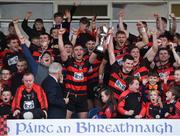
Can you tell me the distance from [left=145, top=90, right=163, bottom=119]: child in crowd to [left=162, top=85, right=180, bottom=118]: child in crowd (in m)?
0.09

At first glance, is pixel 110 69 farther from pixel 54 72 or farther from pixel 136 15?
pixel 136 15

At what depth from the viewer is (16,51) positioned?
12.6 m

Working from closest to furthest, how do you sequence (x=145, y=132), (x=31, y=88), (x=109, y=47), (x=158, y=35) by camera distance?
(x=145, y=132) → (x=31, y=88) → (x=109, y=47) → (x=158, y=35)

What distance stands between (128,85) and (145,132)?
113 centimetres

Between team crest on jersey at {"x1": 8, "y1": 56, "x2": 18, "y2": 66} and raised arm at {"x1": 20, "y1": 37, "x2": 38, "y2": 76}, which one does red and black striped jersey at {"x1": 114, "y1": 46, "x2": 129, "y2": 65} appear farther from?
team crest on jersey at {"x1": 8, "y1": 56, "x2": 18, "y2": 66}

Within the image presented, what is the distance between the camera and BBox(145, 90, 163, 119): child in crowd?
35.5 feet

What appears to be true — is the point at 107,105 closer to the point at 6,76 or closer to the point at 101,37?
the point at 101,37

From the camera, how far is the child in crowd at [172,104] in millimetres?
10758

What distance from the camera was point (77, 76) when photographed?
38.9 ft

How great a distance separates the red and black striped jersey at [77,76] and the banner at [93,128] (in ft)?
5.31

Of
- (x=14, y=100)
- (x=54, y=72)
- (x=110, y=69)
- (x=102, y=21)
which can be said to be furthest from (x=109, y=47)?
(x=102, y=21)

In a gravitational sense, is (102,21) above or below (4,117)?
above

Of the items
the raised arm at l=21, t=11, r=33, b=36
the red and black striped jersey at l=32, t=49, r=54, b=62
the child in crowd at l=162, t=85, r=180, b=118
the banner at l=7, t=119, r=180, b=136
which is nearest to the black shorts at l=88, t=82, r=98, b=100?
the red and black striped jersey at l=32, t=49, r=54, b=62

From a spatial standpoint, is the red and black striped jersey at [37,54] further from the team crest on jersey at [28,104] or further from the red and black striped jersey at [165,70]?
the red and black striped jersey at [165,70]
